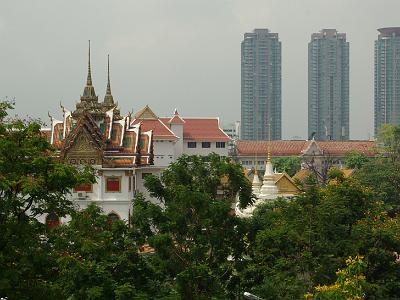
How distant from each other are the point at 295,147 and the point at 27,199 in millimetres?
123836

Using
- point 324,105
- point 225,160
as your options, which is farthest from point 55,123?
point 324,105

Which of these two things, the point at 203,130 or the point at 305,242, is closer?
the point at 305,242

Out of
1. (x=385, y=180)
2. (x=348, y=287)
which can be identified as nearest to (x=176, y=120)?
(x=385, y=180)

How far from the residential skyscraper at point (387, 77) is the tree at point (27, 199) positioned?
562 ft

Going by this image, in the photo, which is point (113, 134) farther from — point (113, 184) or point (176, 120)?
point (176, 120)

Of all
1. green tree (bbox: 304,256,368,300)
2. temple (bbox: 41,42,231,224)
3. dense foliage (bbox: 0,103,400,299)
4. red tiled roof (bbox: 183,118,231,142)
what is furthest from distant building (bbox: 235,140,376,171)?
green tree (bbox: 304,256,368,300)

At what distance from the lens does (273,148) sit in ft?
463

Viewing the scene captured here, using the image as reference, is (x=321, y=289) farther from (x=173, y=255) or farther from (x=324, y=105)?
(x=324, y=105)

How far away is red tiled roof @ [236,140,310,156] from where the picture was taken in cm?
13875

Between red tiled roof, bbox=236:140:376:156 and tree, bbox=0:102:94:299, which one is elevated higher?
red tiled roof, bbox=236:140:376:156

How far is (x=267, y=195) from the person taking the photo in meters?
57.4

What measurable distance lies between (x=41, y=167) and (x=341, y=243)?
37.8 ft

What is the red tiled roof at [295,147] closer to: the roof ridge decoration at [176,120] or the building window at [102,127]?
the roof ridge decoration at [176,120]

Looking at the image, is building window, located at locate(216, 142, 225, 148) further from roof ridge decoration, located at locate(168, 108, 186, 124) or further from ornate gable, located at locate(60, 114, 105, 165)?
ornate gable, located at locate(60, 114, 105, 165)
